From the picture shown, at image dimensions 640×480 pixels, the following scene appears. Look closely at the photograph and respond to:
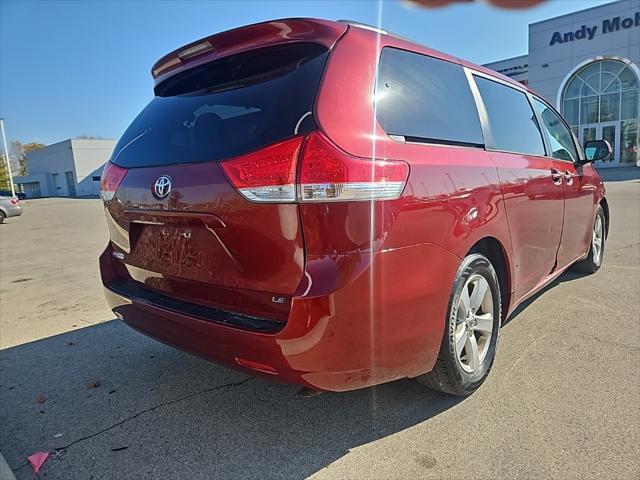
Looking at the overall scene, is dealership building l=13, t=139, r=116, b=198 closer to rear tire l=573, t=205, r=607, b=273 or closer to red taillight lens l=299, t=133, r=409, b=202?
rear tire l=573, t=205, r=607, b=273

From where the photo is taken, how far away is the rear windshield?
6.33 ft

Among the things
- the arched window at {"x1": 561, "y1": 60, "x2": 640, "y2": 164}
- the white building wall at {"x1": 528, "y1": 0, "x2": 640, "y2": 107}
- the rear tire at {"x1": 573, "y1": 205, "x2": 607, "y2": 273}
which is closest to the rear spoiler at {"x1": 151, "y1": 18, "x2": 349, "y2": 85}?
the rear tire at {"x1": 573, "y1": 205, "x2": 607, "y2": 273}

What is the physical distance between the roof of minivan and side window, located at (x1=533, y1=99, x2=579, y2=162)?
66.7 inches

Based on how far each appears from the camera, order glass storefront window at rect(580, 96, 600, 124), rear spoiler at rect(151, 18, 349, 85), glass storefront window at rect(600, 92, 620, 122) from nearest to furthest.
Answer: rear spoiler at rect(151, 18, 349, 85)
glass storefront window at rect(600, 92, 620, 122)
glass storefront window at rect(580, 96, 600, 124)

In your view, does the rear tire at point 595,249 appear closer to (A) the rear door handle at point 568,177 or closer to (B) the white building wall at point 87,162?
(A) the rear door handle at point 568,177

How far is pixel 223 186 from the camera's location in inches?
76.9

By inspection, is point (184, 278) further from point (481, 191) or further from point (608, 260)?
point (608, 260)

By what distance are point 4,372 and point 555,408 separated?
3565 mm

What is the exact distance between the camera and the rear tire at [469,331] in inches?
91.3

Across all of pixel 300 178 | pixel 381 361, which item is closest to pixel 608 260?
pixel 381 361

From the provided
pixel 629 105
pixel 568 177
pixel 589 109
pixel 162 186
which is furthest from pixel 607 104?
pixel 162 186

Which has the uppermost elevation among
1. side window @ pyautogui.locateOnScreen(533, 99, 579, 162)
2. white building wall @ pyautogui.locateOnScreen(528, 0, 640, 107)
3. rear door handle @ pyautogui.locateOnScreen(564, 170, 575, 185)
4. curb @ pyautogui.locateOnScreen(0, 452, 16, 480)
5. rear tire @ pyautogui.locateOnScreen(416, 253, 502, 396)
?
white building wall @ pyautogui.locateOnScreen(528, 0, 640, 107)

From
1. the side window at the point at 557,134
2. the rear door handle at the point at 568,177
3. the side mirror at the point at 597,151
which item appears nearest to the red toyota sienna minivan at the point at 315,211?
the rear door handle at the point at 568,177

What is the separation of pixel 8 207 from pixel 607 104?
3603 centimetres
